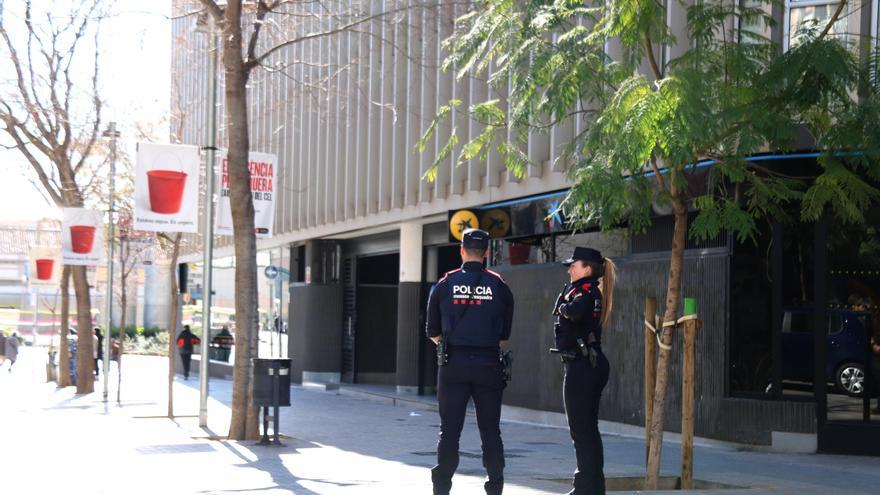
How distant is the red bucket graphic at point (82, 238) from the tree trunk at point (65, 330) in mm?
4597

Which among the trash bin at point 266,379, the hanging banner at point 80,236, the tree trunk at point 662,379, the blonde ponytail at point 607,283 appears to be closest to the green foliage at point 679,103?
the tree trunk at point 662,379

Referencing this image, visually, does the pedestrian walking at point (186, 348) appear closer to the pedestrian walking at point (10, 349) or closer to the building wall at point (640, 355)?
the pedestrian walking at point (10, 349)

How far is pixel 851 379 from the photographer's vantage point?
1523 cm

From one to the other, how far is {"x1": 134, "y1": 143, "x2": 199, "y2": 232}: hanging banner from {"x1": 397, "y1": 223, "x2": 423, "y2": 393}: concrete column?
35.5 feet

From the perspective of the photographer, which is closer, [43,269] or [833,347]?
[833,347]

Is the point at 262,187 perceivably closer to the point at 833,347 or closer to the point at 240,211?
the point at 240,211

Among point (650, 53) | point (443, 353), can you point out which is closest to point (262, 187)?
point (650, 53)

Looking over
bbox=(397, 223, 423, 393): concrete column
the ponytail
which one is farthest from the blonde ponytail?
bbox=(397, 223, 423, 393): concrete column

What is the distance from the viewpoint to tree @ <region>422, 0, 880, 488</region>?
1023cm

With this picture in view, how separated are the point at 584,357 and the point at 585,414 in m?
0.42

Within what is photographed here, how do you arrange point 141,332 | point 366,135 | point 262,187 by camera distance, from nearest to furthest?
point 262,187 → point 366,135 → point 141,332

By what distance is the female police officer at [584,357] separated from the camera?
9.26 metres

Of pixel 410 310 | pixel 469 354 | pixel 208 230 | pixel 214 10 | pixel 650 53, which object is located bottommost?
pixel 469 354

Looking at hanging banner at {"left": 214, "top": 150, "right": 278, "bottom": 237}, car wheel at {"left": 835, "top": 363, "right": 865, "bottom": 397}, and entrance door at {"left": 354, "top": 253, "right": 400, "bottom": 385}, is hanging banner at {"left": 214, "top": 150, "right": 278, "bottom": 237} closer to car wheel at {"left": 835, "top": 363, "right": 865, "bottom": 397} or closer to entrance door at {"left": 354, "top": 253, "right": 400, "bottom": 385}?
car wheel at {"left": 835, "top": 363, "right": 865, "bottom": 397}
